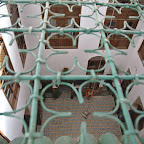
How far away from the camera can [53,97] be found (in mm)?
8922

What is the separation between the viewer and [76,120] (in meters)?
8.08

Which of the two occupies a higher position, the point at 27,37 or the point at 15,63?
the point at 27,37

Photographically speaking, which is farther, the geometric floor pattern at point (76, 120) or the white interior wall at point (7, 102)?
the geometric floor pattern at point (76, 120)

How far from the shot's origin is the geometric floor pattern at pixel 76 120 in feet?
25.2

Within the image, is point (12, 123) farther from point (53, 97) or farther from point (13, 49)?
point (53, 97)

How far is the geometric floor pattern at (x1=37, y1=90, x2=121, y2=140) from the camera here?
7669 mm

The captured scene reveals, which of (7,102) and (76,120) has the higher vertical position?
(76,120)

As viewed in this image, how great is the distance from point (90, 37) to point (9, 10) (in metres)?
3.77

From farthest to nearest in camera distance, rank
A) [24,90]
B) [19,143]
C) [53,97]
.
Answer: [53,97]
[24,90]
[19,143]

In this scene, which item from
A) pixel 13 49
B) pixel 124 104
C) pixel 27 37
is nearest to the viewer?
pixel 124 104

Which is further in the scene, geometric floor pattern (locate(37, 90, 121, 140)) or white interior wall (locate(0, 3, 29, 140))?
geometric floor pattern (locate(37, 90, 121, 140))

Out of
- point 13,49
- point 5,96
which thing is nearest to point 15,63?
point 13,49

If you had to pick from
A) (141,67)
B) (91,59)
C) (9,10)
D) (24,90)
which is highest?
(91,59)

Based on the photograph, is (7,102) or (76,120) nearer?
(7,102)
